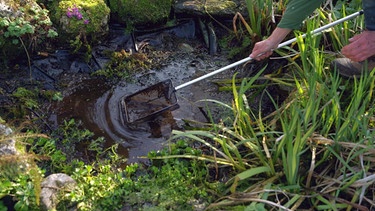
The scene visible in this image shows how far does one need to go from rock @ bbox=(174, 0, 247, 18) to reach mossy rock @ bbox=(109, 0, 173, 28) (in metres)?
0.12

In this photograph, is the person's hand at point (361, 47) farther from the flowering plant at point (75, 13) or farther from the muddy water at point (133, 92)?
the flowering plant at point (75, 13)

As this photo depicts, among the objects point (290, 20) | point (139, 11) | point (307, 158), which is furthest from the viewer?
point (139, 11)

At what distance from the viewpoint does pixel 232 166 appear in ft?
8.92

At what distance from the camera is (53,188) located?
2.44m

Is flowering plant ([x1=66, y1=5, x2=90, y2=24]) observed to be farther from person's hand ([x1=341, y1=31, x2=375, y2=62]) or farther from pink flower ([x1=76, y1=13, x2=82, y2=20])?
person's hand ([x1=341, y1=31, x2=375, y2=62])

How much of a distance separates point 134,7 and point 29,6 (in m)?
0.89

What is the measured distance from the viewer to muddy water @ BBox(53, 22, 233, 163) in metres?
3.12

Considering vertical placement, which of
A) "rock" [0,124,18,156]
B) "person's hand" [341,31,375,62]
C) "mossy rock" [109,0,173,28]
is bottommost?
"rock" [0,124,18,156]

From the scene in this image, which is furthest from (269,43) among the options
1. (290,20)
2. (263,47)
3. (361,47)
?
(361,47)

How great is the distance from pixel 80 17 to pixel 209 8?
3.82 ft

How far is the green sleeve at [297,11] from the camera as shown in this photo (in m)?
2.67

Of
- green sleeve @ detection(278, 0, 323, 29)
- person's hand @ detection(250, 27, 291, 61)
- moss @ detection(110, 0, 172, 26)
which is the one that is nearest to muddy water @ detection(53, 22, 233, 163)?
moss @ detection(110, 0, 172, 26)

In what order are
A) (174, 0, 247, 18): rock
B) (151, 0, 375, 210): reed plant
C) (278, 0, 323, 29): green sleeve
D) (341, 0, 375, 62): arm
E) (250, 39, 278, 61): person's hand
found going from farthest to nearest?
1. (174, 0, 247, 18): rock
2. (250, 39, 278, 61): person's hand
3. (341, 0, 375, 62): arm
4. (278, 0, 323, 29): green sleeve
5. (151, 0, 375, 210): reed plant

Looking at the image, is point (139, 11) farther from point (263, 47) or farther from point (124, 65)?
point (263, 47)
